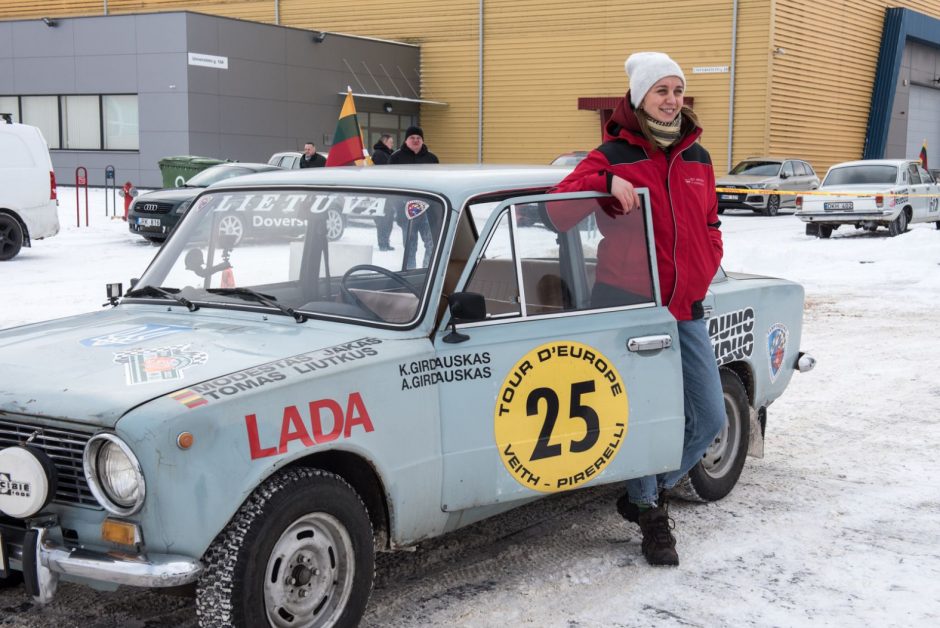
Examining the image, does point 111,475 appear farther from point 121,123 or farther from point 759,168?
point 121,123

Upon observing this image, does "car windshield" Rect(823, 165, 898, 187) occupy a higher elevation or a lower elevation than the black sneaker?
higher

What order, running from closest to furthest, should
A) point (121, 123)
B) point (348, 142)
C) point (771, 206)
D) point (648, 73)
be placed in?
point (648, 73)
point (348, 142)
point (771, 206)
point (121, 123)

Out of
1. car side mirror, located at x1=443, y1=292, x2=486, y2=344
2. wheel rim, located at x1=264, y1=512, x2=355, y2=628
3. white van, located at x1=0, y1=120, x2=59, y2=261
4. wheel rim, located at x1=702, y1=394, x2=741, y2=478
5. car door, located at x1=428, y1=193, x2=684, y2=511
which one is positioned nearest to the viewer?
wheel rim, located at x1=264, y1=512, x2=355, y2=628

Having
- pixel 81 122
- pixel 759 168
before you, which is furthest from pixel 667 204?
pixel 81 122

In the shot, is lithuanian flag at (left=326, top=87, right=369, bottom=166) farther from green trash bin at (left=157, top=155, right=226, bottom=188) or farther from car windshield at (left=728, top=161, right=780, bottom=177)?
car windshield at (left=728, top=161, right=780, bottom=177)

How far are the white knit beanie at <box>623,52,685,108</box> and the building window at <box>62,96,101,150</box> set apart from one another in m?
33.1

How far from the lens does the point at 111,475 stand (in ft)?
11.3

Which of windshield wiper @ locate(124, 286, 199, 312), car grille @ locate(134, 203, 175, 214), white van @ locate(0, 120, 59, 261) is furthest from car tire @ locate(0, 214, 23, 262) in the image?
windshield wiper @ locate(124, 286, 199, 312)

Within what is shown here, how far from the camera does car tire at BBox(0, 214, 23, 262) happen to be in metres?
17.2

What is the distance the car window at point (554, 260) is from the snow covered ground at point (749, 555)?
1119mm

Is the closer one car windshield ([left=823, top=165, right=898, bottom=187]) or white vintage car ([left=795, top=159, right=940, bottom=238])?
white vintage car ([left=795, top=159, right=940, bottom=238])

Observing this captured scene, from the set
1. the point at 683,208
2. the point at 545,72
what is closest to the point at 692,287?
the point at 683,208

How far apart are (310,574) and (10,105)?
36.4m

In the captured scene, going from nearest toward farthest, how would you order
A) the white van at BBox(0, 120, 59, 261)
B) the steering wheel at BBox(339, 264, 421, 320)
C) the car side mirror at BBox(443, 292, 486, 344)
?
the car side mirror at BBox(443, 292, 486, 344), the steering wheel at BBox(339, 264, 421, 320), the white van at BBox(0, 120, 59, 261)
